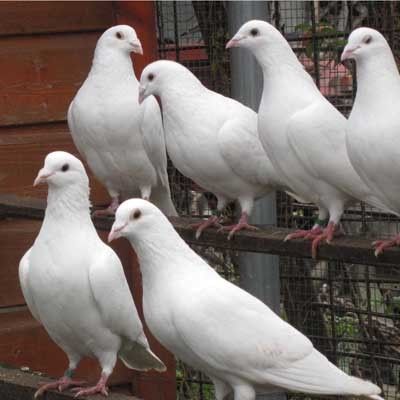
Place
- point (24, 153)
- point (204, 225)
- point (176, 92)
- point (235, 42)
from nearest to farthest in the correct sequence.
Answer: point (235, 42) → point (204, 225) → point (176, 92) → point (24, 153)

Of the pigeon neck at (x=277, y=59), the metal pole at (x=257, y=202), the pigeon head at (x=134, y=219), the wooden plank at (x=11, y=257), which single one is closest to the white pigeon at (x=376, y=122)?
the pigeon neck at (x=277, y=59)

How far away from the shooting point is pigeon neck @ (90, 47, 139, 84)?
632 centimetres

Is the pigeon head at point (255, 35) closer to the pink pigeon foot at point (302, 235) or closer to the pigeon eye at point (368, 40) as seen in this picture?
the pigeon eye at point (368, 40)

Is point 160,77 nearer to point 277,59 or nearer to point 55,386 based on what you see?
point 277,59

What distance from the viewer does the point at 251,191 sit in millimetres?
6062

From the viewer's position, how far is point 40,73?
22.1 ft

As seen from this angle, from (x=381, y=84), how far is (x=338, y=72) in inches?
85.6

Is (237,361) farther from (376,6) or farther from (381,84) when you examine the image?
(376,6)

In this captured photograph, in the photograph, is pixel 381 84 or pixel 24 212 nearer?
pixel 381 84

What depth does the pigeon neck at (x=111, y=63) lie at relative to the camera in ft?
20.7

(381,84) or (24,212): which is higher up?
(381,84)

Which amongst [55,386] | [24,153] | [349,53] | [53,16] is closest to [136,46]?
[53,16]

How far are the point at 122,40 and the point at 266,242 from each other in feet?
4.79

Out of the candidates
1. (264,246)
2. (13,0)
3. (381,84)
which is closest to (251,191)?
(264,246)
